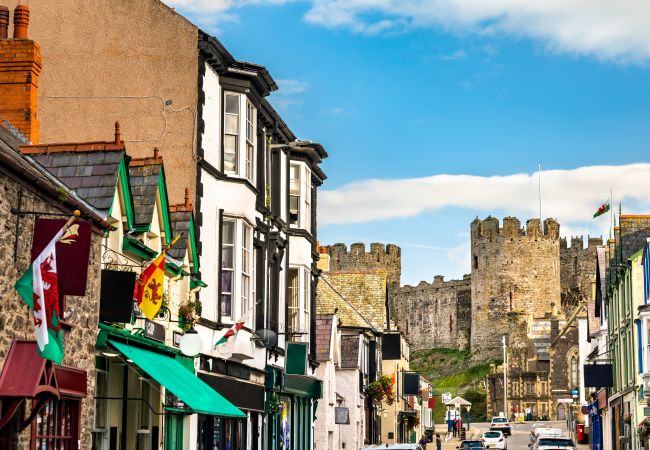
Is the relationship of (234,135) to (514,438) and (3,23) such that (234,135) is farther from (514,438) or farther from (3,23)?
(514,438)

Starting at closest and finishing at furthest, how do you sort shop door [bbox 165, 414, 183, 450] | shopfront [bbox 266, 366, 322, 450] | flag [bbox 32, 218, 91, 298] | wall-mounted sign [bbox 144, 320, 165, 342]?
flag [bbox 32, 218, 91, 298]
wall-mounted sign [bbox 144, 320, 165, 342]
shop door [bbox 165, 414, 183, 450]
shopfront [bbox 266, 366, 322, 450]

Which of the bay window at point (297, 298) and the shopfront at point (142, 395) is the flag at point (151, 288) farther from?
the bay window at point (297, 298)

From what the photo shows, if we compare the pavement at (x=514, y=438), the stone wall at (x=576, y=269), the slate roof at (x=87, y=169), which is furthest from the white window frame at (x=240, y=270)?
the stone wall at (x=576, y=269)

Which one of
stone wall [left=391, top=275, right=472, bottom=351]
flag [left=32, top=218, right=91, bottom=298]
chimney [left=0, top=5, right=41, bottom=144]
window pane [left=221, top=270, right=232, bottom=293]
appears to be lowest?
flag [left=32, top=218, right=91, bottom=298]

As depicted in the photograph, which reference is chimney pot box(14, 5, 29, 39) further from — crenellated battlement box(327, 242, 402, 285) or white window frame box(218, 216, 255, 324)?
crenellated battlement box(327, 242, 402, 285)

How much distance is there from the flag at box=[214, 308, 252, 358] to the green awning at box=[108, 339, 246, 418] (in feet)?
10.1

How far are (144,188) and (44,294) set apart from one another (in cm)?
848

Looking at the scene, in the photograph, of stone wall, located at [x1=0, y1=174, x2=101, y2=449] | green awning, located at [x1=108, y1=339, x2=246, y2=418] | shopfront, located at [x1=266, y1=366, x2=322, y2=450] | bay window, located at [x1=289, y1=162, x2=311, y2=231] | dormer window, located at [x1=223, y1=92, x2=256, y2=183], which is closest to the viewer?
stone wall, located at [x1=0, y1=174, x2=101, y2=449]

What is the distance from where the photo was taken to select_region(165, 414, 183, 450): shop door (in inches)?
968

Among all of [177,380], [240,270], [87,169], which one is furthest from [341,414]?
[87,169]

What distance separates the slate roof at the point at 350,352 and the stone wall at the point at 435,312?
9343 centimetres

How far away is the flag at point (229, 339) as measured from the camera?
27609mm

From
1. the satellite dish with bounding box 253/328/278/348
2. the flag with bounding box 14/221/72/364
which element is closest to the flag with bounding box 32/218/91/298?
the flag with bounding box 14/221/72/364

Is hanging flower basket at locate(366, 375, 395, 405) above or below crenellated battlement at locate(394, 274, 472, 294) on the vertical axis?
below
